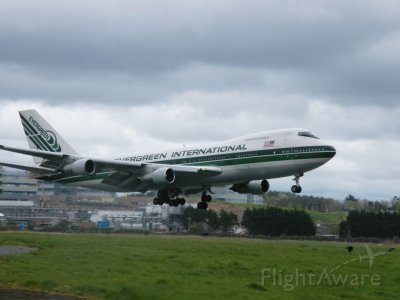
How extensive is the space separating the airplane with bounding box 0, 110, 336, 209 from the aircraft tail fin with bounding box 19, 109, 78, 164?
3.05 m

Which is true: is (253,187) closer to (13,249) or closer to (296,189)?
(296,189)

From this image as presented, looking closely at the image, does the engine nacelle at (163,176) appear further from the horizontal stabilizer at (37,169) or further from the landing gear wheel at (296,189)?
the horizontal stabilizer at (37,169)

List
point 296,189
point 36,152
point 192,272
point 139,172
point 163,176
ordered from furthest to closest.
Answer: point 139,172
point 163,176
point 36,152
point 296,189
point 192,272

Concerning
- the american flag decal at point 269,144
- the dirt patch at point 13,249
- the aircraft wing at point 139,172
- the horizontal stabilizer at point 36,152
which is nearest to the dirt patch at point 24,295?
the dirt patch at point 13,249

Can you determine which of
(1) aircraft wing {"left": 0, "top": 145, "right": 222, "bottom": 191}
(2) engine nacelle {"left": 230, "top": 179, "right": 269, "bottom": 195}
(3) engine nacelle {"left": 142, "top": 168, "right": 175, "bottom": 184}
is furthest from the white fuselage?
(2) engine nacelle {"left": 230, "top": 179, "right": 269, "bottom": 195}

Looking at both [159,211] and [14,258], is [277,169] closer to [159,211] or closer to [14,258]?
[14,258]

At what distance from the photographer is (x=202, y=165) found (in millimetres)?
57344

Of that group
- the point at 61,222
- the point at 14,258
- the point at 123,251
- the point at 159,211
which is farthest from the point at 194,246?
the point at 159,211

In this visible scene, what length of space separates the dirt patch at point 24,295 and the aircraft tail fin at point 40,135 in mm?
41304

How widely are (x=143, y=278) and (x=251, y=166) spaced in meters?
26.1

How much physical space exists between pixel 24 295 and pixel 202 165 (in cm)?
3355

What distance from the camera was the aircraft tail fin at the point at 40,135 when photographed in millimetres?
66625

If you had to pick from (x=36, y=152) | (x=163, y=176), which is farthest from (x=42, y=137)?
(x=163, y=176)

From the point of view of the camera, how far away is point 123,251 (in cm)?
4016
